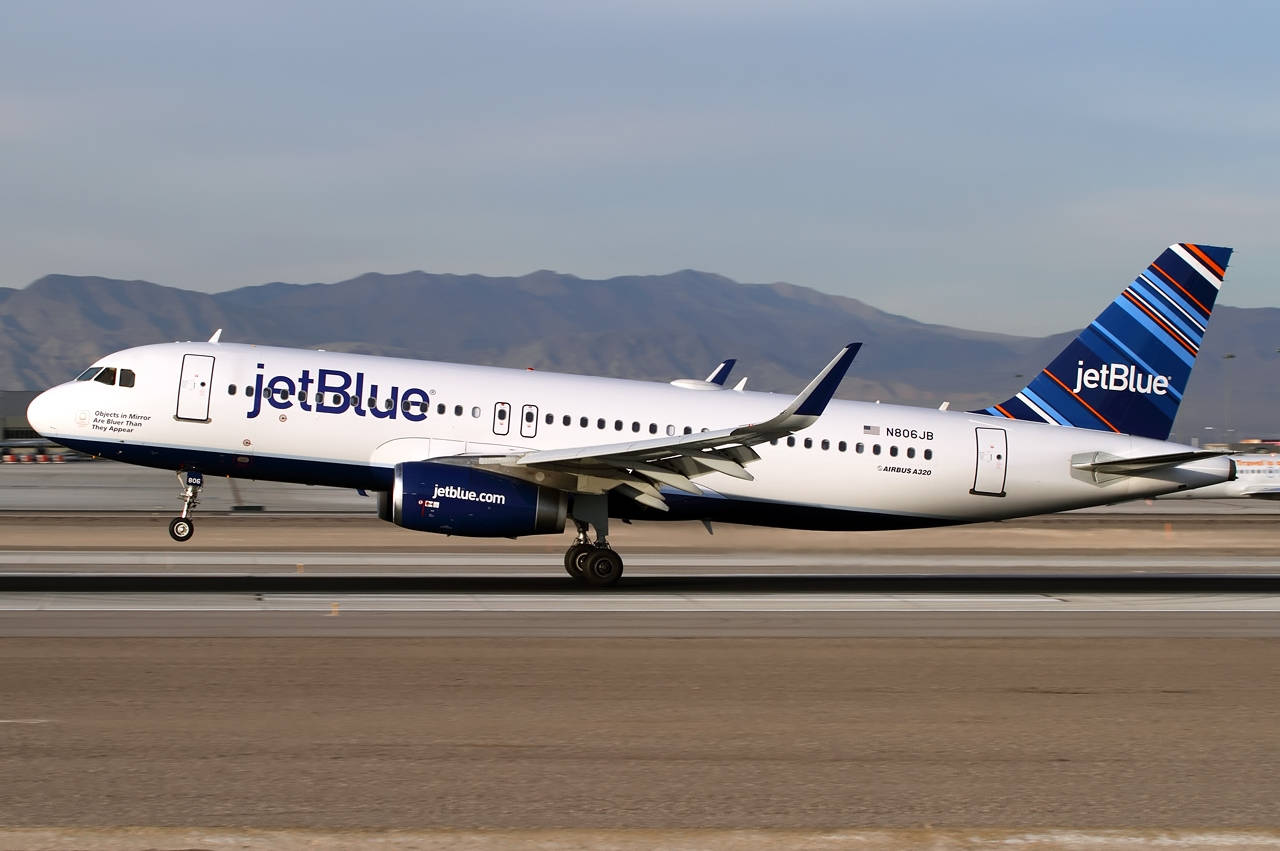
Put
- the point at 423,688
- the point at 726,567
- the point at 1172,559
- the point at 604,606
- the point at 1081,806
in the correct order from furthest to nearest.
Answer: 1. the point at 1172,559
2. the point at 726,567
3. the point at 604,606
4. the point at 423,688
5. the point at 1081,806

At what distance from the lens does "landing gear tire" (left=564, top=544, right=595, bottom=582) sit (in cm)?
2486

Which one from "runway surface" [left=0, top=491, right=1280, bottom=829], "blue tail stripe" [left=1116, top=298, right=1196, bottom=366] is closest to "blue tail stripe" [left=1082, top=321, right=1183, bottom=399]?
"blue tail stripe" [left=1116, top=298, right=1196, bottom=366]

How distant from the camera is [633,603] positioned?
72.0 ft

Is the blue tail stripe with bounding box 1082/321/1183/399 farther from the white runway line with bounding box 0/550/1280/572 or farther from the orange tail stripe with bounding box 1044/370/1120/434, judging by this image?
the white runway line with bounding box 0/550/1280/572

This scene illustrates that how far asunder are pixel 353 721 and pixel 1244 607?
16.7 m

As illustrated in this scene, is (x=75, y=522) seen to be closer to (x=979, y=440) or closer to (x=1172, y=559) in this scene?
(x=979, y=440)

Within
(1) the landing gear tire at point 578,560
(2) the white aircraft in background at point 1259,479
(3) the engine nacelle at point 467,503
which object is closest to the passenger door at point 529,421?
(3) the engine nacelle at point 467,503

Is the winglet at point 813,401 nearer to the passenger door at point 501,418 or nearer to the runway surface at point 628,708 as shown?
the runway surface at point 628,708

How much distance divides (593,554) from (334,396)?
5.80 meters

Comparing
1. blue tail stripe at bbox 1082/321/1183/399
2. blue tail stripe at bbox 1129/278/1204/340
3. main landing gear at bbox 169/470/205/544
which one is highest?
blue tail stripe at bbox 1129/278/1204/340

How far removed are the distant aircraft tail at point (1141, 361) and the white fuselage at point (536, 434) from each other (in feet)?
4.14

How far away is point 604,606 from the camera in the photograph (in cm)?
2138

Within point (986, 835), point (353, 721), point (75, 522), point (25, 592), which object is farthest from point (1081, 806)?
point (75, 522)

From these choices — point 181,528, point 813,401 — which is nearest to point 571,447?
point 813,401
